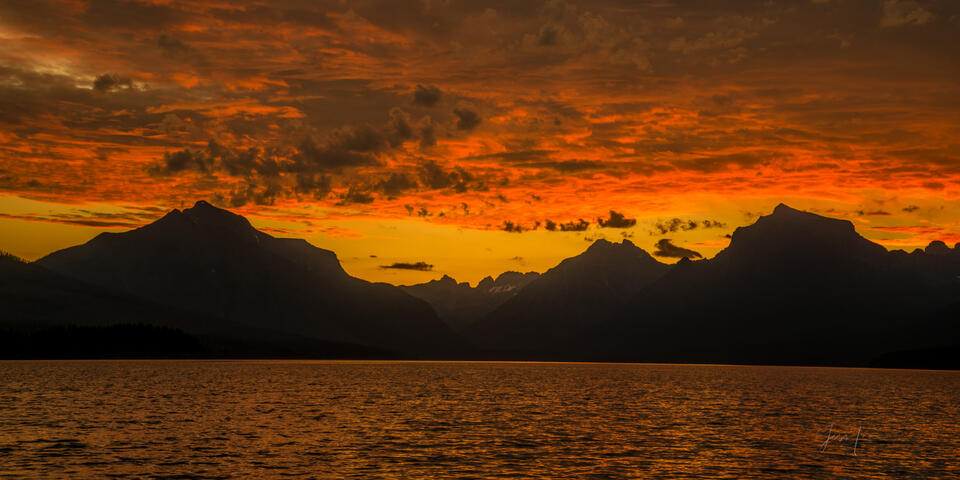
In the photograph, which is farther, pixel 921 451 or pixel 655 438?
pixel 655 438

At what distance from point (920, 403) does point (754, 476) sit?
116 meters

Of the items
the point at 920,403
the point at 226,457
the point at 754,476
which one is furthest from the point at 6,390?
the point at 920,403

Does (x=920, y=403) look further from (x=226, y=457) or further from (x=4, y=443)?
(x=4, y=443)

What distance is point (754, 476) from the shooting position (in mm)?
65875

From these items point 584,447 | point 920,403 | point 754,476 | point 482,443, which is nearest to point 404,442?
point 482,443

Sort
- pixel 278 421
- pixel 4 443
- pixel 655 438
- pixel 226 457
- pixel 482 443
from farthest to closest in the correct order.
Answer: pixel 278 421 < pixel 655 438 < pixel 482 443 < pixel 4 443 < pixel 226 457

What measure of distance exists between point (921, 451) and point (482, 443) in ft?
138

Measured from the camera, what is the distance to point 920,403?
16262cm

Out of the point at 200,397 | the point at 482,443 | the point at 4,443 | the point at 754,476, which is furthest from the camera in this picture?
the point at 200,397

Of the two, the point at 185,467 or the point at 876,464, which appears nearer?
the point at 185,467

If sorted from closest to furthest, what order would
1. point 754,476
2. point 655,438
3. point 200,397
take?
point 754,476 < point 655,438 < point 200,397

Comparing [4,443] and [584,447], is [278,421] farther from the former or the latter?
[584,447]

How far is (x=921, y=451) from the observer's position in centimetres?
8150

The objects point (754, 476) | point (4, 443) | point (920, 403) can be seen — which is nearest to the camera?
point (754, 476)
